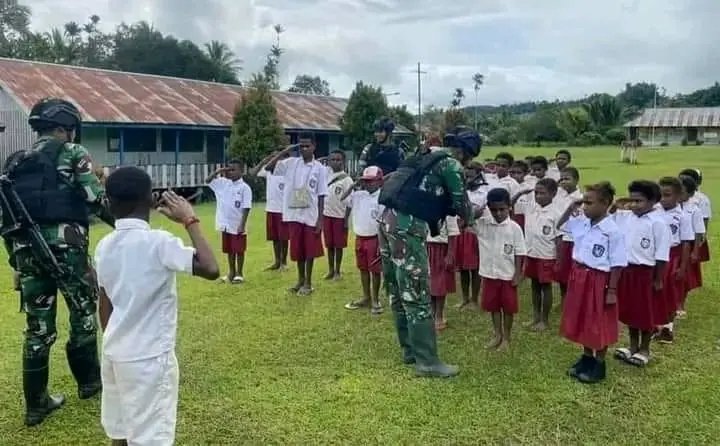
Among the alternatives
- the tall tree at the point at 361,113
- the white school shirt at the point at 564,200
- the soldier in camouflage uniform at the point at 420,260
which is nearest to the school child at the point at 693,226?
the white school shirt at the point at 564,200

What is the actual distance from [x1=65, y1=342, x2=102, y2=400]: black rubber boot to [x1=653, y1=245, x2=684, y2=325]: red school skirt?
13.3 ft

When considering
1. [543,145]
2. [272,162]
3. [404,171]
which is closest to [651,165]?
[543,145]

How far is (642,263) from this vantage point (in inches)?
209

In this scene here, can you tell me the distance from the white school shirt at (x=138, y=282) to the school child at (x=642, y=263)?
11.5 ft

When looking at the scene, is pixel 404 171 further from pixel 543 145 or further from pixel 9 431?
pixel 543 145

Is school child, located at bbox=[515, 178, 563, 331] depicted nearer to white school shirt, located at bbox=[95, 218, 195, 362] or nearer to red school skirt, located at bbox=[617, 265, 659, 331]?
red school skirt, located at bbox=[617, 265, 659, 331]

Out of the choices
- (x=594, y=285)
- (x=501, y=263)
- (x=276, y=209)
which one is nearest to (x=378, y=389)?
(x=501, y=263)

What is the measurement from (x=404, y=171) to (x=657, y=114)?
6123 cm

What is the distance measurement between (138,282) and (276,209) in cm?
612

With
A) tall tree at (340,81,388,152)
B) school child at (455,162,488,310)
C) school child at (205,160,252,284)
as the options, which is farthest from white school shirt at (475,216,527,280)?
tall tree at (340,81,388,152)

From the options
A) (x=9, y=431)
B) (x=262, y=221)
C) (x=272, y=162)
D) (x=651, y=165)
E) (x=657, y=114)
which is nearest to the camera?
(x=9, y=431)

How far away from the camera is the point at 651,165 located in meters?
33.3

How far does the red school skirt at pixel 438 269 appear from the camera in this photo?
6.26 m

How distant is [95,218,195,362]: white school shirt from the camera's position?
9.87ft
